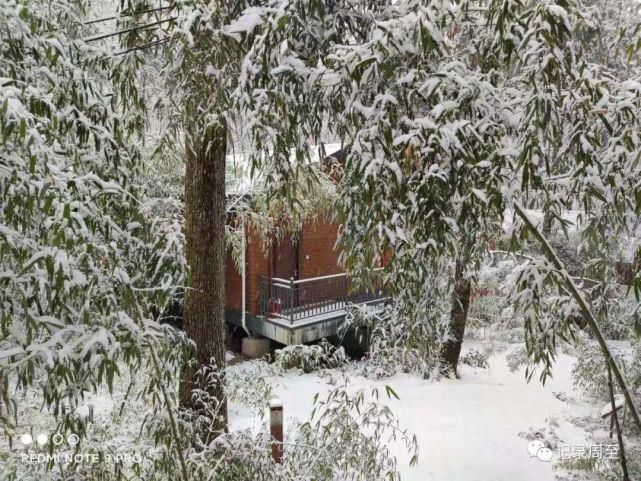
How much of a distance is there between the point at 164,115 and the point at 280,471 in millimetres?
2849

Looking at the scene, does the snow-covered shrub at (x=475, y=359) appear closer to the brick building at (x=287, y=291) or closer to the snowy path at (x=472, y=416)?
the snowy path at (x=472, y=416)

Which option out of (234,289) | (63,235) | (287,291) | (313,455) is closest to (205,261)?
(313,455)

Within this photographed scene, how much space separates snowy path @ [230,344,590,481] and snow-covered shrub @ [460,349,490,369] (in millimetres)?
134

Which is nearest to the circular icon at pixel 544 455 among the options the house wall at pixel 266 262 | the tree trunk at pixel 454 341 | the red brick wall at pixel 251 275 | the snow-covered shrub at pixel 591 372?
the snow-covered shrub at pixel 591 372

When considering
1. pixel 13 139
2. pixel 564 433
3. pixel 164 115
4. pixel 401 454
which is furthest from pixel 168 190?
pixel 564 433

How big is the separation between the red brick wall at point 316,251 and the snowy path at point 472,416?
3.20m

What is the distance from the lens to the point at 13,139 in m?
1.60

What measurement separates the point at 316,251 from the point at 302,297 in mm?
2005

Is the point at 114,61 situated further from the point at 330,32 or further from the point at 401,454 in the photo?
the point at 401,454

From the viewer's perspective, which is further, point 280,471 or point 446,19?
point 280,471

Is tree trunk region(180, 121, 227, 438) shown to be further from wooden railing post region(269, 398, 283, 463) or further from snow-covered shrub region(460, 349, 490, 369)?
snow-covered shrub region(460, 349, 490, 369)

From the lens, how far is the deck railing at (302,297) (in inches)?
354

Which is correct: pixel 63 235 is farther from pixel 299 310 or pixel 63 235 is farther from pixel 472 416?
pixel 299 310

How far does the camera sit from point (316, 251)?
1108 cm
